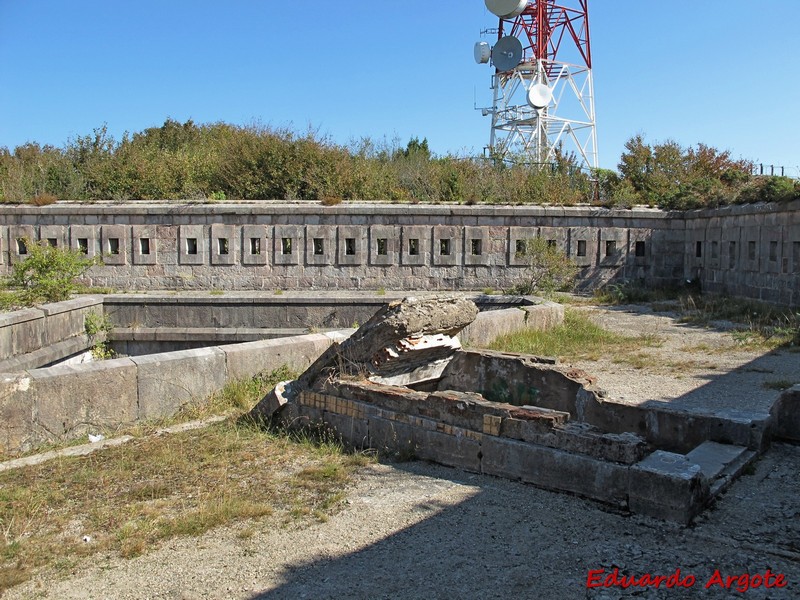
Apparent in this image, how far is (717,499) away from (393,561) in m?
2.41

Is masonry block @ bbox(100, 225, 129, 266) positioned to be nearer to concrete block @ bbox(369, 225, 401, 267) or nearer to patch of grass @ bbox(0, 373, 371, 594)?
concrete block @ bbox(369, 225, 401, 267)

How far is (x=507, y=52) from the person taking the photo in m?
38.9

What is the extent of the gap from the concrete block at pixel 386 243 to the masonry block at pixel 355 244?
199mm

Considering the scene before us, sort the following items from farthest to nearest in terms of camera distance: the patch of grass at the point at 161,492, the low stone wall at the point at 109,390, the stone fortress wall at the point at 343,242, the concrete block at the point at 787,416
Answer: the stone fortress wall at the point at 343,242, the low stone wall at the point at 109,390, the concrete block at the point at 787,416, the patch of grass at the point at 161,492

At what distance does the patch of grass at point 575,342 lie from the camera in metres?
11.6

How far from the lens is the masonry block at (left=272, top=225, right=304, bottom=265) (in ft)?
66.9

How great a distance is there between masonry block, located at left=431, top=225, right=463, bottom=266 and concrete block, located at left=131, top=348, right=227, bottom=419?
494 inches

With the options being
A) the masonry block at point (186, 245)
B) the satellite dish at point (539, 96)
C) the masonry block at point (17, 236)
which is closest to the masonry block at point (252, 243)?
the masonry block at point (186, 245)

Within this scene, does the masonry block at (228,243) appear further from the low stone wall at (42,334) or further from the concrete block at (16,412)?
the concrete block at (16,412)

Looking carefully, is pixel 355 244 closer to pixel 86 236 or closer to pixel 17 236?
pixel 86 236

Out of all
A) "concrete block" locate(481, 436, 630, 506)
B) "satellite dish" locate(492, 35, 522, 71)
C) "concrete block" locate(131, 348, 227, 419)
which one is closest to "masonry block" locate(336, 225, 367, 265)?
"concrete block" locate(131, 348, 227, 419)

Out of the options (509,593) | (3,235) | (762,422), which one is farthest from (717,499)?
(3,235)

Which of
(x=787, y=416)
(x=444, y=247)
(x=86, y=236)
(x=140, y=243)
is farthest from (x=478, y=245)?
(x=787, y=416)

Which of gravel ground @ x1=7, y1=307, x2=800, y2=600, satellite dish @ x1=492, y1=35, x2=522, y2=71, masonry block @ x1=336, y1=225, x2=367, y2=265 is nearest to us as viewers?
gravel ground @ x1=7, y1=307, x2=800, y2=600
